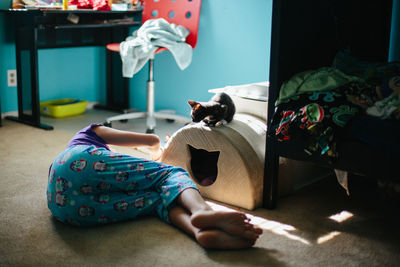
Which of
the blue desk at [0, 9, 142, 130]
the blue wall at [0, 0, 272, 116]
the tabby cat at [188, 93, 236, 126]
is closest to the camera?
the tabby cat at [188, 93, 236, 126]

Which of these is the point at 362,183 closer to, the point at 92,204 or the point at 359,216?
the point at 359,216

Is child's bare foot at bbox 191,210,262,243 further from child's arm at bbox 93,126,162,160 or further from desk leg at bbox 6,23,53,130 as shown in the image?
desk leg at bbox 6,23,53,130

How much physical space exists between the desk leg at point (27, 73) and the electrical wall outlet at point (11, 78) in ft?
0.40

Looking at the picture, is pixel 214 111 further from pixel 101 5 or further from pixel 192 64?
pixel 101 5

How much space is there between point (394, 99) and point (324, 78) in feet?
0.88

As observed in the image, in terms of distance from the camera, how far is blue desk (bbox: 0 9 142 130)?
310cm

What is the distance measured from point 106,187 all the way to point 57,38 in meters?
2.08

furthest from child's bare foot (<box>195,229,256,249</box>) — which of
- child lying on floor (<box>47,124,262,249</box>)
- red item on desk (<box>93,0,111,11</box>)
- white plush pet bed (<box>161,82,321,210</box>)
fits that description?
red item on desk (<box>93,0,111,11</box>)

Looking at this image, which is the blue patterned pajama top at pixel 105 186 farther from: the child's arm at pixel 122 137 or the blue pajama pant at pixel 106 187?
the child's arm at pixel 122 137

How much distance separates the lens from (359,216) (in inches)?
74.9

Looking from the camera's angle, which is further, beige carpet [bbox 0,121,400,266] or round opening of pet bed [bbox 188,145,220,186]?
round opening of pet bed [bbox 188,145,220,186]

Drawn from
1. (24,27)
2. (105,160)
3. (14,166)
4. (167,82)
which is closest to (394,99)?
A: (105,160)

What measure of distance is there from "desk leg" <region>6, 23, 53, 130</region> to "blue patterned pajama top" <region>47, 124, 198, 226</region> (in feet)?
4.89

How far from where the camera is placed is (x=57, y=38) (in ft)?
11.4
